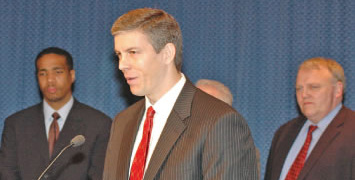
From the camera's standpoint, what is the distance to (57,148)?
4.05m

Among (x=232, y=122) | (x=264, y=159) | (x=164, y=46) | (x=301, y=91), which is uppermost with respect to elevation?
(x=164, y=46)

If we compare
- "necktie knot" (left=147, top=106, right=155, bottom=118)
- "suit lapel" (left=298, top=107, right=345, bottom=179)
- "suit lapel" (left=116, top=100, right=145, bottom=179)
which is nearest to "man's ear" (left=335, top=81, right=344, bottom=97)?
"suit lapel" (left=298, top=107, right=345, bottom=179)

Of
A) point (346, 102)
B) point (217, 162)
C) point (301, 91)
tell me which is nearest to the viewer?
point (217, 162)

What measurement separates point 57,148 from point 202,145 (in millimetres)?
2193

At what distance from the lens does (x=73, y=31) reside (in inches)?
198

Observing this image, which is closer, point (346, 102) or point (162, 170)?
point (162, 170)

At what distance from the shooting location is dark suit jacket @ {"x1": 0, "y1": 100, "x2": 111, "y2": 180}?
159 inches

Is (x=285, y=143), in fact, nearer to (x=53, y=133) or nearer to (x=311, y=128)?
(x=311, y=128)

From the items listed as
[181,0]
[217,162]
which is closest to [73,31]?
[181,0]

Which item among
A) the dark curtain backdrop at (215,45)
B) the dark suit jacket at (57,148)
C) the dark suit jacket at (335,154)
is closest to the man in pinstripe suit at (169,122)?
the dark suit jacket at (335,154)

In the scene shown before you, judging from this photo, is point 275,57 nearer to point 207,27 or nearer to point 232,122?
point 207,27

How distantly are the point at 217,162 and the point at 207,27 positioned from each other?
2875 mm

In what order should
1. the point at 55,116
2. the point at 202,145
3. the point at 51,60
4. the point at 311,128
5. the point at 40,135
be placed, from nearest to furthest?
1. the point at 202,145
2. the point at 311,128
3. the point at 40,135
4. the point at 55,116
5. the point at 51,60

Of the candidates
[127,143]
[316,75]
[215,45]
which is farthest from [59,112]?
[127,143]
